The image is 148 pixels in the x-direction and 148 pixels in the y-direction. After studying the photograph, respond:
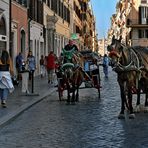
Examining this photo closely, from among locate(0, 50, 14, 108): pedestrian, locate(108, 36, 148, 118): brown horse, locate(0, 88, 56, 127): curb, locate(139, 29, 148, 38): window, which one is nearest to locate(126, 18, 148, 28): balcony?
locate(139, 29, 148, 38): window

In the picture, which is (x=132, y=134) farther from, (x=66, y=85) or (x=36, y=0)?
(x=36, y=0)

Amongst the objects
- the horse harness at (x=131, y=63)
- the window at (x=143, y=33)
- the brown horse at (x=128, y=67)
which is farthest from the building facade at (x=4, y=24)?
the window at (x=143, y=33)

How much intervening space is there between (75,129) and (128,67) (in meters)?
2.40

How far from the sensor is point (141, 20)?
9625 cm

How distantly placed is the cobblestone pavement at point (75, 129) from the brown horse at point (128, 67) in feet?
2.19

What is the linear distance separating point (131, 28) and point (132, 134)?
8685 cm

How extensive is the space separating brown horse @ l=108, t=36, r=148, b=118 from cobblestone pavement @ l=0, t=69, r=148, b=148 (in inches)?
26.2

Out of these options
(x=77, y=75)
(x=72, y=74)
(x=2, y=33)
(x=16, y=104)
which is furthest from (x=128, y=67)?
(x=2, y=33)

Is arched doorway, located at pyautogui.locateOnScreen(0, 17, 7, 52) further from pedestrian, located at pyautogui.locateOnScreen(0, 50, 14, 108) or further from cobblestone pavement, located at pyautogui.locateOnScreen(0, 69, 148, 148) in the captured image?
cobblestone pavement, located at pyautogui.locateOnScreen(0, 69, 148, 148)

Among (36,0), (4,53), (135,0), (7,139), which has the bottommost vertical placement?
(7,139)

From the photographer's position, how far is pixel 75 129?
1219 cm

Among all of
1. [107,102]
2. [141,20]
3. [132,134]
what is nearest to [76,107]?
[107,102]

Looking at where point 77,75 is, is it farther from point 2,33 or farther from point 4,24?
point 4,24

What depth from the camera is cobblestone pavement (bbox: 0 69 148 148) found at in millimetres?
10266
